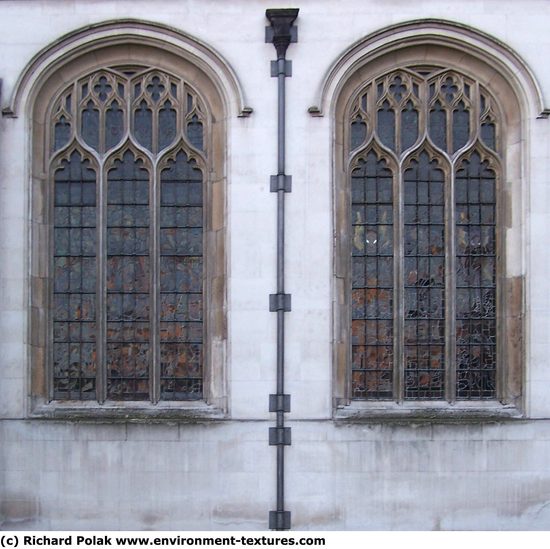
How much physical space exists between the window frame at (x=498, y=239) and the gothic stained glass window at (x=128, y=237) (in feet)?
5.79

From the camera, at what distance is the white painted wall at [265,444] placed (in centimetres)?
1127

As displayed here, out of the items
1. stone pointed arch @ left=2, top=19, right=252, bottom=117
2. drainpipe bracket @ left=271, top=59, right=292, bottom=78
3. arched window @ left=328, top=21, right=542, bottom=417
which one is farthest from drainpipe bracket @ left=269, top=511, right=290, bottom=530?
drainpipe bracket @ left=271, top=59, right=292, bottom=78

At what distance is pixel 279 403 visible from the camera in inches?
443

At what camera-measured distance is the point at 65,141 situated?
11781mm

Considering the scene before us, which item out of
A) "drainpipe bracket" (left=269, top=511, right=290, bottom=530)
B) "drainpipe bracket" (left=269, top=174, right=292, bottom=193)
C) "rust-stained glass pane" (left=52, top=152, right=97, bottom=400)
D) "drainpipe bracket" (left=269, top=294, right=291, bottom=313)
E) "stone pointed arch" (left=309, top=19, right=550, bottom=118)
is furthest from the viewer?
"rust-stained glass pane" (left=52, top=152, right=97, bottom=400)

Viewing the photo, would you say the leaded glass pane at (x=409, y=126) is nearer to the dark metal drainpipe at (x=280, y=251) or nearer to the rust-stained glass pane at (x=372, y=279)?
the rust-stained glass pane at (x=372, y=279)

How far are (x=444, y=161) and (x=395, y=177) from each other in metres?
0.67

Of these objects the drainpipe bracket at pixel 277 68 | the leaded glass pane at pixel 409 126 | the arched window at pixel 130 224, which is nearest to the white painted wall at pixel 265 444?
the arched window at pixel 130 224

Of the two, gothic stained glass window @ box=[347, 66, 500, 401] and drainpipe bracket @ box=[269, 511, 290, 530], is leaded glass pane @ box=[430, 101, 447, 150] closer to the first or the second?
gothic stained glass window @ box=[347, 66, 500, 401]

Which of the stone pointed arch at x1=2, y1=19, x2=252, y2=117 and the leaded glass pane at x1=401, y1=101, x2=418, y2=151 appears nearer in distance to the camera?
the stone pointed arch at x1=2, y1=19, x2=252, y2=117

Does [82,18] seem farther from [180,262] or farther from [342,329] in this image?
[342,329]

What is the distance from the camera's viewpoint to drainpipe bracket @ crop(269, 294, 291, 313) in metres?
11.3

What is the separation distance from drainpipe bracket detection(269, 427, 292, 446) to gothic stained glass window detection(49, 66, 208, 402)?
109cm

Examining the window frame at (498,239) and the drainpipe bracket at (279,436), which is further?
the window frame at (498,239)
